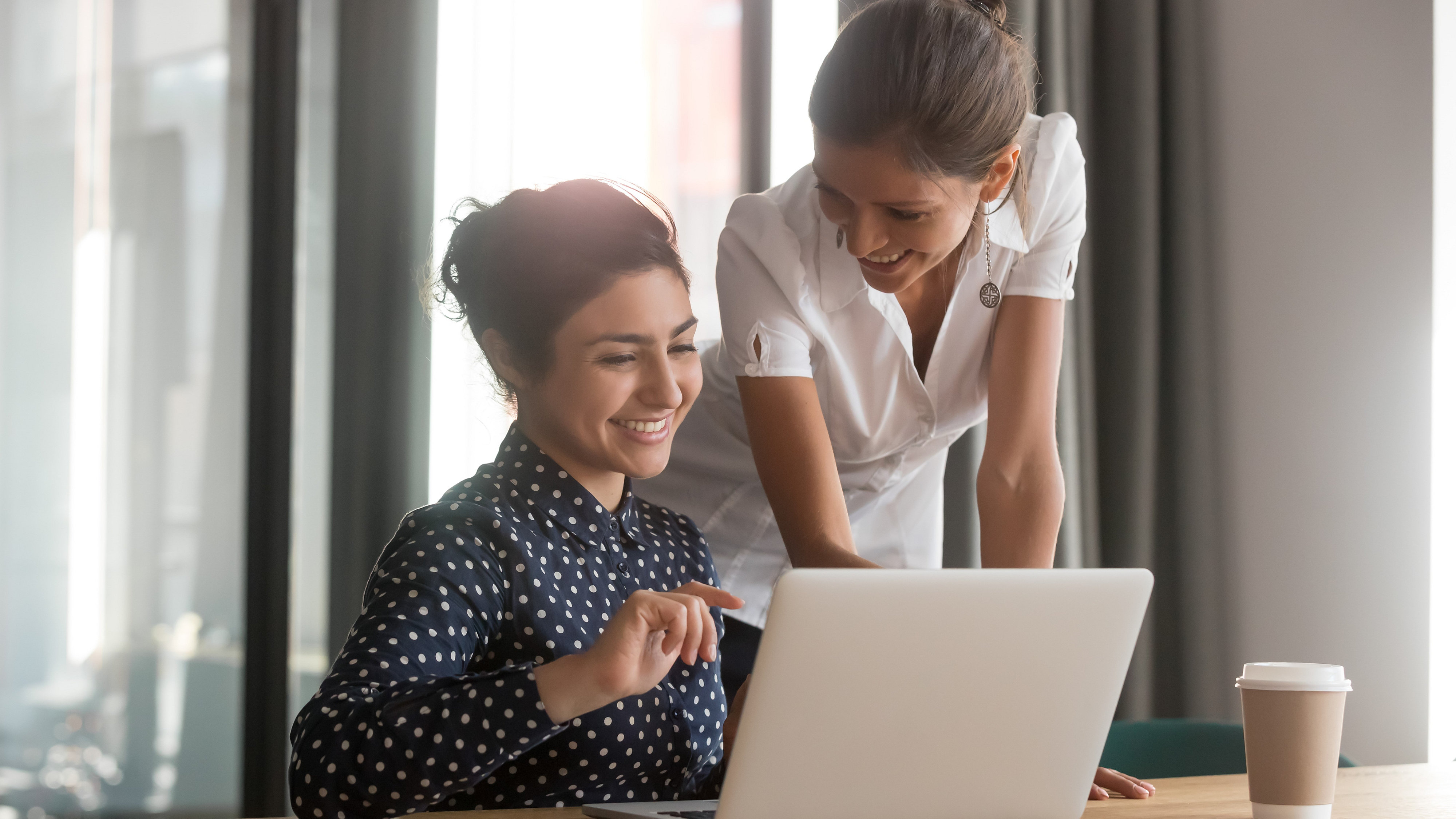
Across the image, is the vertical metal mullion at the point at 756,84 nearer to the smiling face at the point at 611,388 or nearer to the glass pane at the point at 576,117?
A: the glass pane at the point at 576,117

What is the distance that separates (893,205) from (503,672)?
0.61m

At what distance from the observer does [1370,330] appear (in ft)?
7.71

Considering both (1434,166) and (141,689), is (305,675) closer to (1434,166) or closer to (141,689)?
(141,689)

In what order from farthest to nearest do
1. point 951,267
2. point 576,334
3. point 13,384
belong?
1. point 13,384
2. point 951,267
3. point 576,334

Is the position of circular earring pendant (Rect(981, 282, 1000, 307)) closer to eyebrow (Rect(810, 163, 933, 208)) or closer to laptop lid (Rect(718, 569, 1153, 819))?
eyebrow (Rect(810, 163, 933, 208))

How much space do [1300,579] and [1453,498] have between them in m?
0.34

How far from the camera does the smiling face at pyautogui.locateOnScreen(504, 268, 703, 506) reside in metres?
1.16

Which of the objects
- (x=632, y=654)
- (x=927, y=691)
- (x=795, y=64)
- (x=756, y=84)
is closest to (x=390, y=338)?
(x=756, y=84)

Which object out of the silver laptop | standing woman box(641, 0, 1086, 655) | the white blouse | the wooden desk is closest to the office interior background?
the white blouse

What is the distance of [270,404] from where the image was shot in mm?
2219

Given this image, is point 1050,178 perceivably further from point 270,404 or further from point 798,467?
point 270,404

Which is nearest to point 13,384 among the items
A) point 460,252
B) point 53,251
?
point 53,251

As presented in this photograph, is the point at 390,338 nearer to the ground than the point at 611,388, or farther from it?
farther from it

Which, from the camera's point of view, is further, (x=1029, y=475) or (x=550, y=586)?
(x=1029, y=475)
